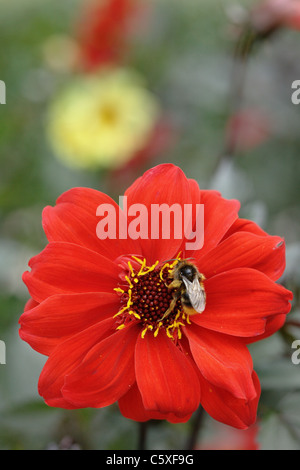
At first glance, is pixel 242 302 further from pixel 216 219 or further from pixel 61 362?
pixel 61 362

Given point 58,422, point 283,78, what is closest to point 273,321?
point 58,422

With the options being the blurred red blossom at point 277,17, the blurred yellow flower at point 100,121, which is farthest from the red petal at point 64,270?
the blurred yellow flower at point 100,121

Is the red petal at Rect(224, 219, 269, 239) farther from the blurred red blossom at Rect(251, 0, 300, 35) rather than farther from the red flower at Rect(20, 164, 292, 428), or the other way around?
the blurred red blossom at Rect(251, 0, 300, 35)

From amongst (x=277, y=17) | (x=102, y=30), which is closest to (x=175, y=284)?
(x=277, y=17)

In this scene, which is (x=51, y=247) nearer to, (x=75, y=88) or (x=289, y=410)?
(x=289, y=410)

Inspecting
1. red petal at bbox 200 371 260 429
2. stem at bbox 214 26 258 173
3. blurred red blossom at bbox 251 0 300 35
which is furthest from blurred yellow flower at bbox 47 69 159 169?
red petal at bbox 200 371 260 429
